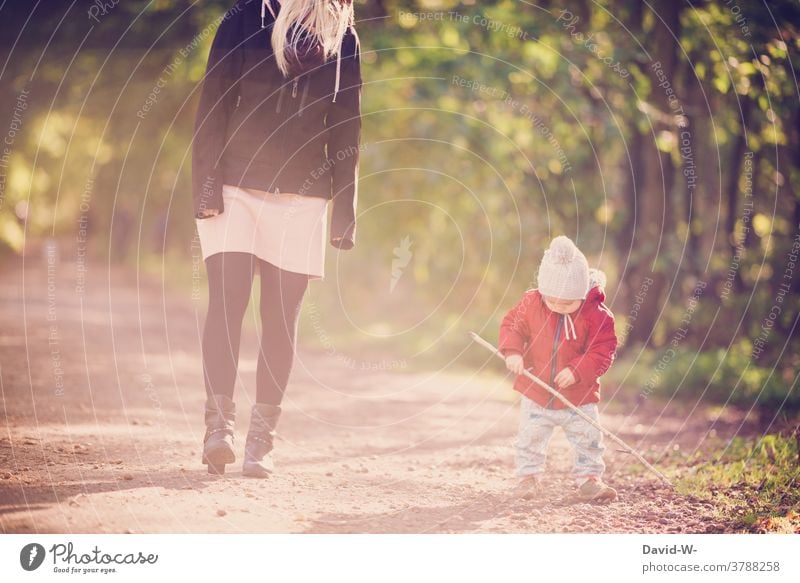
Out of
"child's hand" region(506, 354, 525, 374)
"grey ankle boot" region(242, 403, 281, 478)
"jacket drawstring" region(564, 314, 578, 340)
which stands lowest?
"grey ankle boot" region(242, 403, 281, 478)

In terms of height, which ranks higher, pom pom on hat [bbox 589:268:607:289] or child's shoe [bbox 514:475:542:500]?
pom pom on hat [bbox 589:268:607:289]

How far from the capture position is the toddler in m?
4.05

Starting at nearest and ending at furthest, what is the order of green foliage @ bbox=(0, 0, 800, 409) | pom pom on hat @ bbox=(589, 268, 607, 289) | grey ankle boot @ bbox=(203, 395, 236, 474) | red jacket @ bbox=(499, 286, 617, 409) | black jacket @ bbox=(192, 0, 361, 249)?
grey ankle boot @ bbox=(203, 395, 236, 474), black jacket @ bbox=(192, 0, 361, 249), red jacket @ bbox=(499, 286, 617, 409), pom pom on hat @ bbox=(589, 268, 607, 289), green foliage @ bbox=(0, 0, 800, 409)

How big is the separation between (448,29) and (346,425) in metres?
3.71

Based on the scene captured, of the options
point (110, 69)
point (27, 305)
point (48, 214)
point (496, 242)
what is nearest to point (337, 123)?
point (496, 242)

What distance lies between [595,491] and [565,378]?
1.91ft

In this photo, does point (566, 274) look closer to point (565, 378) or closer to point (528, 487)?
point (565, 378)

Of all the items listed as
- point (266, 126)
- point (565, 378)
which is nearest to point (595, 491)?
point (565, 378)

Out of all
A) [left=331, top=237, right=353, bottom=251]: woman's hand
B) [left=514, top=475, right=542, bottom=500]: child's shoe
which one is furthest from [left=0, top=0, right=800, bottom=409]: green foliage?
[left=514, top=475, right=542, bottom=500]: child's shoe

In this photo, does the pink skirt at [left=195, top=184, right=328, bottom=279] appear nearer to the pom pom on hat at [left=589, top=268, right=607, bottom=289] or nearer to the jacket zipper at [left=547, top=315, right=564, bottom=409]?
the jacket zipper at [left=547, top=315, right=564, bottom=409]

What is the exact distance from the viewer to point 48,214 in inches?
856

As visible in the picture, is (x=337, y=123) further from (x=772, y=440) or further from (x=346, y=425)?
(x=772, y=440)

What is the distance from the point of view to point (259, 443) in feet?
13.3

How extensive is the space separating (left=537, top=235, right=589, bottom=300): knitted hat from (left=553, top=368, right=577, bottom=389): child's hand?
0.33 metres
